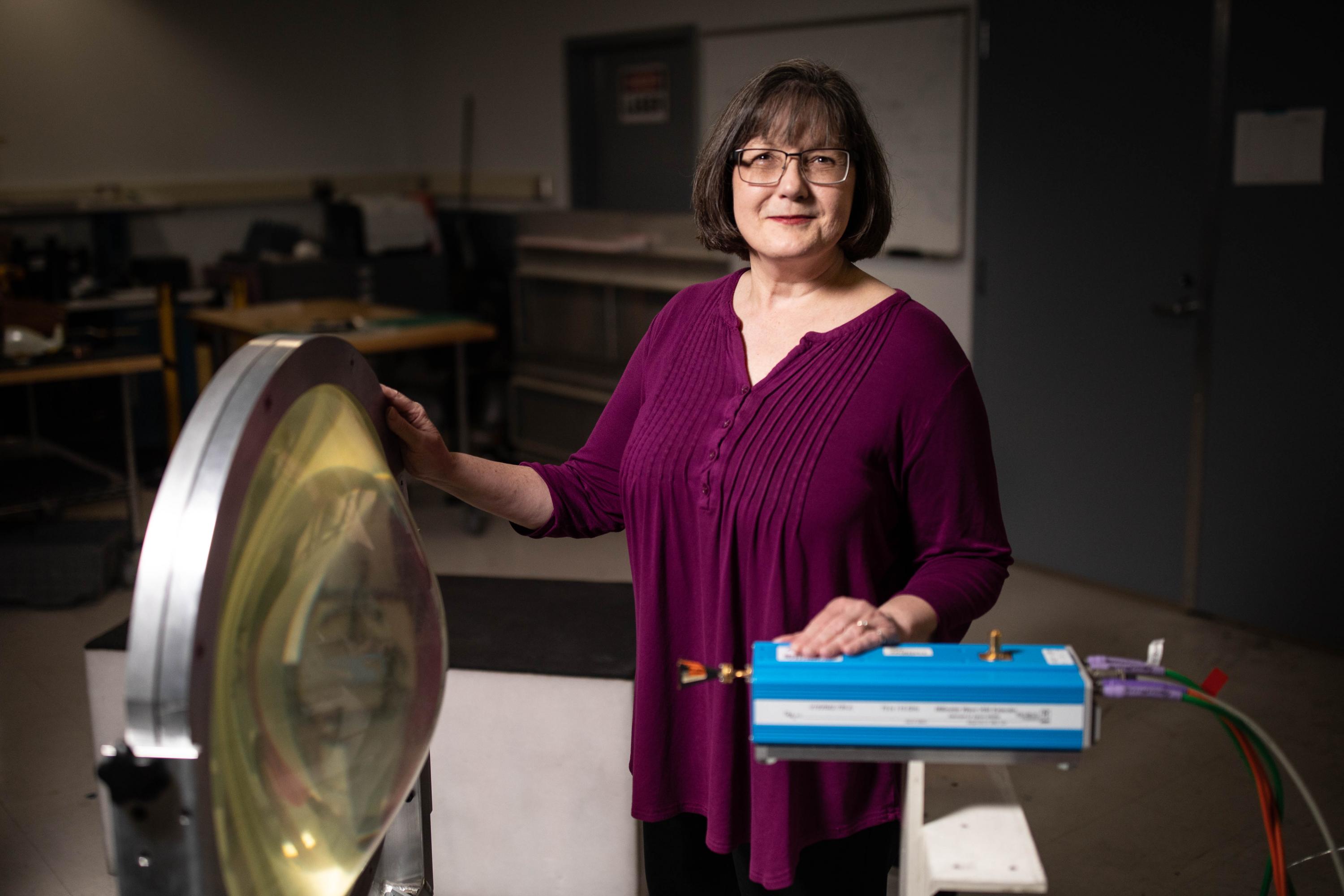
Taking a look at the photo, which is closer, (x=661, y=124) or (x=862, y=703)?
(x=862, y=703)

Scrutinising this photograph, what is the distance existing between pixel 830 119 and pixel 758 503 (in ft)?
1.23

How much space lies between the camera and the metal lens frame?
2.00 feet

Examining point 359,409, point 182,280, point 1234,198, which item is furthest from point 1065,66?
point 182,280

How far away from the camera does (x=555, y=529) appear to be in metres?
1.32

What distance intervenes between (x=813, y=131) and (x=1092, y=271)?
101 inches

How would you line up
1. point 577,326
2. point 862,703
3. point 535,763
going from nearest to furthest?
1. point 862,703
2. point 535,763
3. point 577,326

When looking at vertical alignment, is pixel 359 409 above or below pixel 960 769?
above

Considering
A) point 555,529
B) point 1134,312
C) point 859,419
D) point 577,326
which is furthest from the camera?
point 577,326

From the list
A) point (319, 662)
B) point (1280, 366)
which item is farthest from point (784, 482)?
point (1280, 366)

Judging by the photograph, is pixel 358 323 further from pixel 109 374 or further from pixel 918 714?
pixel 918 714

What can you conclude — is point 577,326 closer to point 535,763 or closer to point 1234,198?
point 1234,198

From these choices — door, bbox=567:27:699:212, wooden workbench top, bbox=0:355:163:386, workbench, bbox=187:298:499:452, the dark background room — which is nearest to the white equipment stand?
the dark background room

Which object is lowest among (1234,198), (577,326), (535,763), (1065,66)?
(535,763)

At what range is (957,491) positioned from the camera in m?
1.10
